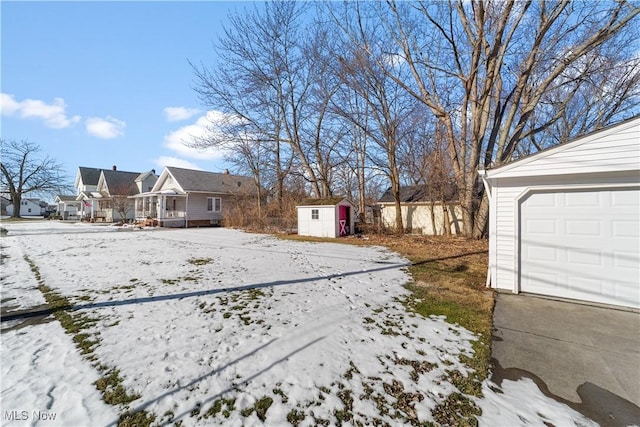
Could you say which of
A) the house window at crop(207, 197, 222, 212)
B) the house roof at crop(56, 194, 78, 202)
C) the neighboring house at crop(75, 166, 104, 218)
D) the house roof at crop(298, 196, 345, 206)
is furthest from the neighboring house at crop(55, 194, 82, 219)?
the house roof at crop(298, 196, 345, 206)

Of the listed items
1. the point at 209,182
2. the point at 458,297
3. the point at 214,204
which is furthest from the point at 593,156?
the point at 209,182

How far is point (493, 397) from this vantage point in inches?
95.9

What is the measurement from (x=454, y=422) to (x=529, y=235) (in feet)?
14.9

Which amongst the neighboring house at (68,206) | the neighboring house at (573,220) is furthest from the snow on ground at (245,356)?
the neighboring house at (68,206)

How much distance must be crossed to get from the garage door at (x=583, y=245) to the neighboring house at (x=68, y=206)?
50481 mm

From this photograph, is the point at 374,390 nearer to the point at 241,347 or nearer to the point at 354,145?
the point at 241,347

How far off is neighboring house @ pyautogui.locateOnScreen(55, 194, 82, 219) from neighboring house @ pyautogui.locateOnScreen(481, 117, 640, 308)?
1972 inches

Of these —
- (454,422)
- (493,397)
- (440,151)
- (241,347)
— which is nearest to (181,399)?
(241,347)

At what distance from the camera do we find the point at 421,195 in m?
18.3

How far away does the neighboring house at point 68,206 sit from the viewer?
3810cm

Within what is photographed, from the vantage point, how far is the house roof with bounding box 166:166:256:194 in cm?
2367

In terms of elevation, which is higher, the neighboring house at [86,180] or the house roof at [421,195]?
the neighboring house at [86,180]

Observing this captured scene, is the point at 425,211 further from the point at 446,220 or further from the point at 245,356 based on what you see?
the point at 245,356

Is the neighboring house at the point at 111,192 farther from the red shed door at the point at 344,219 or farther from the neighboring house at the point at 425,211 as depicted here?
the neighboring house at the point at 425,211
